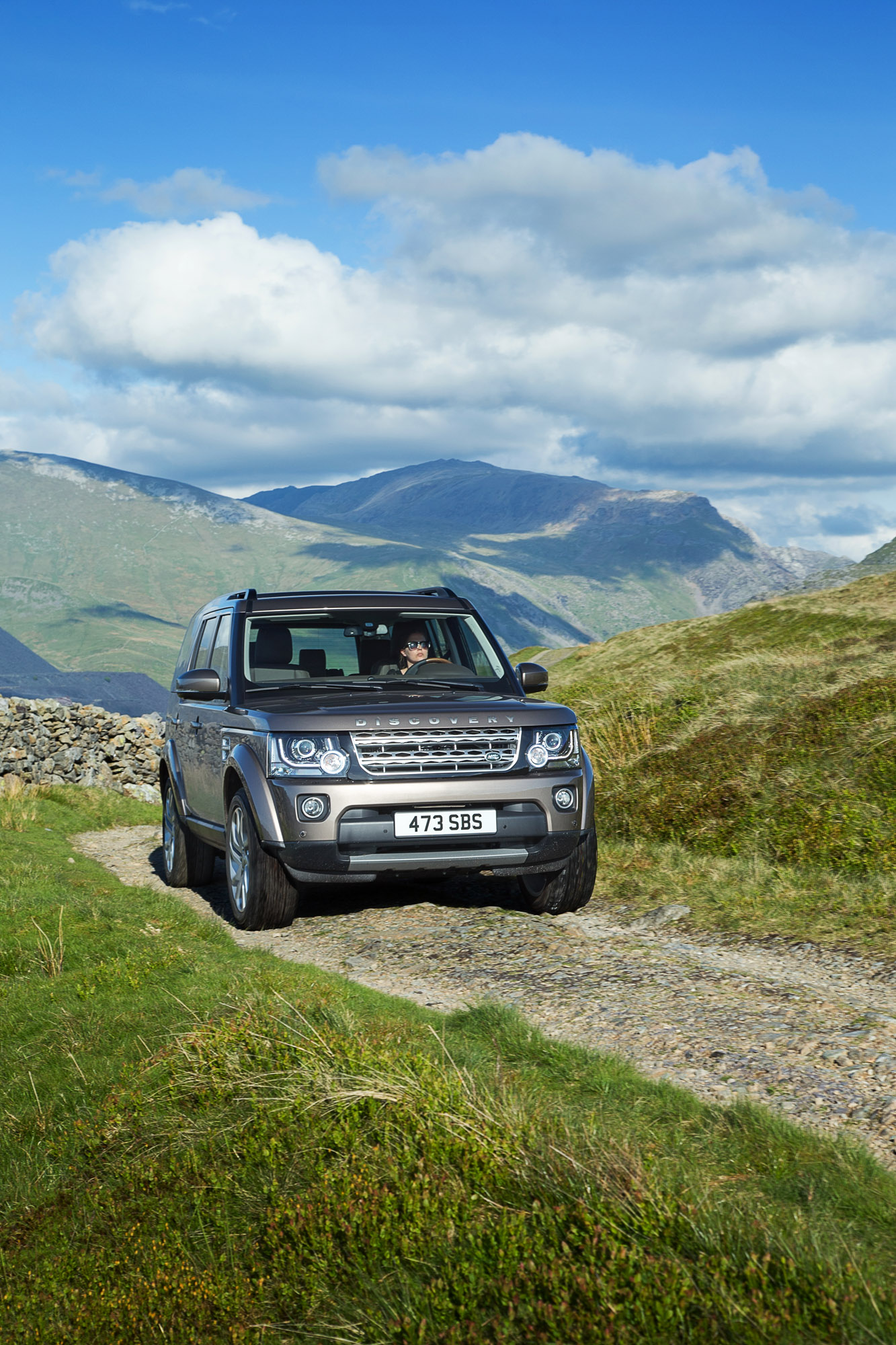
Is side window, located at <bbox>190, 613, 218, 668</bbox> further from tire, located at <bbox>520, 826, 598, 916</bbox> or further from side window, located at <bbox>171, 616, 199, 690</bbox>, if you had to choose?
tire, located at <bbox>520, 826, 598, 916</bbox>

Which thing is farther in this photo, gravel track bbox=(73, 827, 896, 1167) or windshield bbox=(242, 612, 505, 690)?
windshield bbox=(242, 612, 505, 690)

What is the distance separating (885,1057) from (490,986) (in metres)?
2.04

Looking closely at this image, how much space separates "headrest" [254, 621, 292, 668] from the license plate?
199cm

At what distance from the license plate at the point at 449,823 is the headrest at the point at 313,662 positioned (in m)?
1.82

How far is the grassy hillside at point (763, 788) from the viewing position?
8.20 m

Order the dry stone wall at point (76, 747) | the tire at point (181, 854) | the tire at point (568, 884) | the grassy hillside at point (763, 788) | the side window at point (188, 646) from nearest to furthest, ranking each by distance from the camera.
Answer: the tire at point (568, 884), the grassy hillside at point (763, 788), the tire at point (181, 854), the side window at point (188, 646), the dry stone wall at point (76, 747)

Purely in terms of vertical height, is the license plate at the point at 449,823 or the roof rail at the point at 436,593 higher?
the roof rail at the point at 436,593

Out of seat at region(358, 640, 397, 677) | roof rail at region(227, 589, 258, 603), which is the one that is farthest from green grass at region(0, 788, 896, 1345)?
roof rail at region(227, 589, 258, 603)

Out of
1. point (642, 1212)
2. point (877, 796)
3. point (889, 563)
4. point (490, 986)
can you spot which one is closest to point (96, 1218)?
point (642, 1212)

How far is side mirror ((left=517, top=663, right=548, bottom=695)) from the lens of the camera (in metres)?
8.38

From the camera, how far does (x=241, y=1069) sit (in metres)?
4.03

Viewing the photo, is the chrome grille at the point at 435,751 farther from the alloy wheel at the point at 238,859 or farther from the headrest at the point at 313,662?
the headrest at the point at 313,662

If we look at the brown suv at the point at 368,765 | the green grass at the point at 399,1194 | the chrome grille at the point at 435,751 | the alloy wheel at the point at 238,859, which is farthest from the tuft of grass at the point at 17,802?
the green grass at the point at 399,1194

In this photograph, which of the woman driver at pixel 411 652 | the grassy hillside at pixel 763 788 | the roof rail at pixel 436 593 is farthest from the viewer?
the roof rail at pixel 436 593
